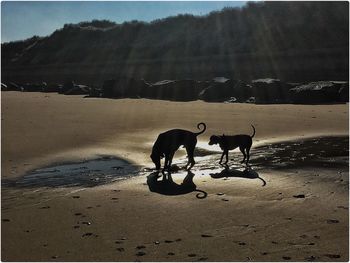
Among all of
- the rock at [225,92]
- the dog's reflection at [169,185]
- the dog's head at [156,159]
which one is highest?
the rock at [225,92]

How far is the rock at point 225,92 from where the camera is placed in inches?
1054

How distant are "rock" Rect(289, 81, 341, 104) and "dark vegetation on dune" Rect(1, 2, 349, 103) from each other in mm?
51

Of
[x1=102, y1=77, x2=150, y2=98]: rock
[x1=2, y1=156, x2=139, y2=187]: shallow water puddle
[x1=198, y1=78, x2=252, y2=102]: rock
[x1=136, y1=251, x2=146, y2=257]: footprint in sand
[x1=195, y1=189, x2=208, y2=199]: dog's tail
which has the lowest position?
[x1=136, y1=251, x2=146, y2=257]: footprint in sand

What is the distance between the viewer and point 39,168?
998 cm

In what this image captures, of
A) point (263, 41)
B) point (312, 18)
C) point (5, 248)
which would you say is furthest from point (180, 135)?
point (312, 18)

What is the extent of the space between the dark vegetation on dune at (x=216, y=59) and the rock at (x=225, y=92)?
0.20 ft

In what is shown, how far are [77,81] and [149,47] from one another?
9.14m

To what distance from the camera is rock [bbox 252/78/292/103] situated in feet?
83.2

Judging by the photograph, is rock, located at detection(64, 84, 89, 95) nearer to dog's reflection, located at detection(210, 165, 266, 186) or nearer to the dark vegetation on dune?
the dark vegetation on dune

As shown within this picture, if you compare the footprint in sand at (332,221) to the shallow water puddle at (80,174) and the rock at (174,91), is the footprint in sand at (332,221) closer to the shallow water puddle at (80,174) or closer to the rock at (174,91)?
the shallow water puddle at (80,174)

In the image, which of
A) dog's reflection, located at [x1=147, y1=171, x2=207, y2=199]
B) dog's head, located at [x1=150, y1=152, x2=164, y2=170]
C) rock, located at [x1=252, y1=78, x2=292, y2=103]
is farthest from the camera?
rock, located at [x1=252, y1=78, x2=292, y2=103]

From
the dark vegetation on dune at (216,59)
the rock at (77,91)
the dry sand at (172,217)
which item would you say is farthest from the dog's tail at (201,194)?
the rock at (77,91)

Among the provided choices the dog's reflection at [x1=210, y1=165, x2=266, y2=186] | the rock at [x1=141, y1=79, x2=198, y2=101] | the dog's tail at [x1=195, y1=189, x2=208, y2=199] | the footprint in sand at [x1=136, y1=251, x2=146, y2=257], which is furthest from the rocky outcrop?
the footprint in sand at [x1=136, y1=251, x2=146, y2=257]

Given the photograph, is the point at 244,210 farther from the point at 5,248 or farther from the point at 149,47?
the point at 149,47
